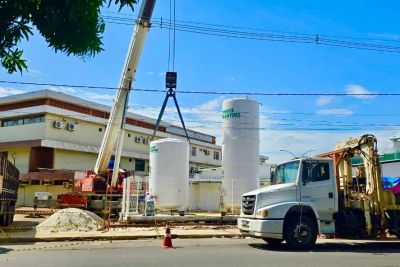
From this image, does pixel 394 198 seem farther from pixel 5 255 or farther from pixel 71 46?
pixel 71 46

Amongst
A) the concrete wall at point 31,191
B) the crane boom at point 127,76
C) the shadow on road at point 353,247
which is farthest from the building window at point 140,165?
the shadow on road at point 353,247

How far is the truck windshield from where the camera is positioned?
48.0ft

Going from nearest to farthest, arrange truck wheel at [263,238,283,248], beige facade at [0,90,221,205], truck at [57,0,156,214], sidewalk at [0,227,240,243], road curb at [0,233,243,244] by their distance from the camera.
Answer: truck wheel at [263,238,283,248], road curb at [0,233,243,244], sidewalk at [0,227,240,243], truck at [57,0,156,214], beige facade at [0,90,221,205]

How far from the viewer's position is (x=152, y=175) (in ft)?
77.2

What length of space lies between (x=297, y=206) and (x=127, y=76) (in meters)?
13.7

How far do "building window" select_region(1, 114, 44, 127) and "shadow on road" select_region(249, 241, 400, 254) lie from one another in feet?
97.7

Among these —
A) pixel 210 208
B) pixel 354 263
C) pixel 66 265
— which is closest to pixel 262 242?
pixel 354 263

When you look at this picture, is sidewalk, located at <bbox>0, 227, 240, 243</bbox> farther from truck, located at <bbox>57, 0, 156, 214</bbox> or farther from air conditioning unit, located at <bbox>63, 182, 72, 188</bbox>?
air conditioning unit, located at <bbox>63, 182, 72, 188</bbox>

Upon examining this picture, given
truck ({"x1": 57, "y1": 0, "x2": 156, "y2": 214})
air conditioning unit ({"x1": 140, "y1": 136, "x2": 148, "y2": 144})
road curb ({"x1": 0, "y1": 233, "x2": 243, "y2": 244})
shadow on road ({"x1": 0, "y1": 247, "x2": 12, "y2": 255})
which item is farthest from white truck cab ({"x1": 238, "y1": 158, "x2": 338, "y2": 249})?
air conditioning unit ({"x1": 140, "y1": 136, "x2": 148, "y2": 144})

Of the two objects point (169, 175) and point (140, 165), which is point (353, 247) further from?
point (140, 165)

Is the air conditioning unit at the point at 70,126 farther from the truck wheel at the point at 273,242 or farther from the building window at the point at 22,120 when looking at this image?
the truck wheel at the point at 273,242

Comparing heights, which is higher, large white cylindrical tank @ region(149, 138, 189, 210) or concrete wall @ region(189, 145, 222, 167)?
concrete wall @ region(189, 145, 222, 167)

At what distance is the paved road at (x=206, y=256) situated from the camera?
35.0 feet

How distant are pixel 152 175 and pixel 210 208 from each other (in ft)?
50.3
